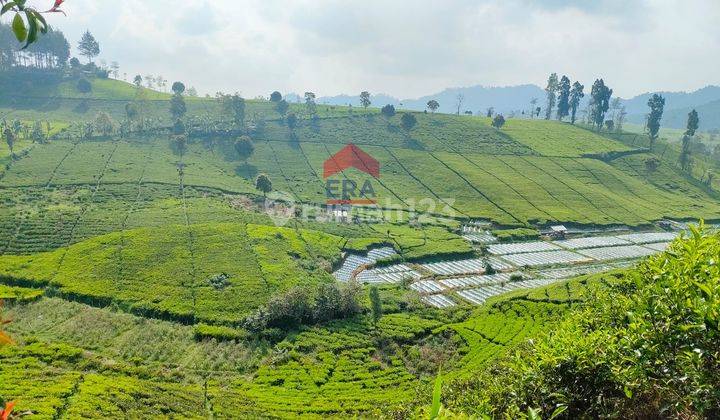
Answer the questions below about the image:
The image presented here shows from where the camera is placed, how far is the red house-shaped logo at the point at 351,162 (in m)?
95.2

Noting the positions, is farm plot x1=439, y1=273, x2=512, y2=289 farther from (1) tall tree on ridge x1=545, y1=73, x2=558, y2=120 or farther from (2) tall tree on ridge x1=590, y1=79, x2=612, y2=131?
(1) tall tree on ridge x1=545, y1=73, x2=558, y2=120

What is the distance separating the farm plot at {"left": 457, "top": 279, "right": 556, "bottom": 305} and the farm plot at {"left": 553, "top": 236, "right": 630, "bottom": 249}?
1753cm

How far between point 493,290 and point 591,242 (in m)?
29.5

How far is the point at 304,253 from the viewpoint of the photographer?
5609 cm

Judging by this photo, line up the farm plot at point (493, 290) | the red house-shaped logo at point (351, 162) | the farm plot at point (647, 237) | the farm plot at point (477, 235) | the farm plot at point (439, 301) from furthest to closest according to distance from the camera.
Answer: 1. the red house-shaped logo at point (351, 162)
2. the farm plot at point (647, 237)
3. the farm plot at point (477, 235)
4. the farm plot at point (493, 290)
5. the farm plot at point (439, 301)

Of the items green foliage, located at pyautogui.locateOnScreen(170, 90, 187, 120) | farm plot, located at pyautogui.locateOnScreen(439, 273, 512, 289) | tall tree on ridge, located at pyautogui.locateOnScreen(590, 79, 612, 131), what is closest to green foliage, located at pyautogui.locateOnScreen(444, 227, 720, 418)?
farm plot, located at pyautogui.locateOnScreen(439, 273, 512, 289)

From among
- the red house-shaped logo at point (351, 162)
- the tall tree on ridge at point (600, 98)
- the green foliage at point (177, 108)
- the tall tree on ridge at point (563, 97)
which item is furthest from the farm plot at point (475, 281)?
the tall tree on ridge at point (563, 97)

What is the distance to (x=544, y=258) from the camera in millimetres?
63812

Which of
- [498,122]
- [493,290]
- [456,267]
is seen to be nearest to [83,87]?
[498,122]

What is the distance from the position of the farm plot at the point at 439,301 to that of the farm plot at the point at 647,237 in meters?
42.3

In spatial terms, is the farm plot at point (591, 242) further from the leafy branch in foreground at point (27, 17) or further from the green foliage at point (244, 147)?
the leafy branch in foreground at point (27, 17)

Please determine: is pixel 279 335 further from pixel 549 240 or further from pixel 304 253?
pixel 549 240

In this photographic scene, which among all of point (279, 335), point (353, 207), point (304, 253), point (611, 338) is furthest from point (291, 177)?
point (611, 338)

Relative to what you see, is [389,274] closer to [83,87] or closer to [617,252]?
[617,252]
